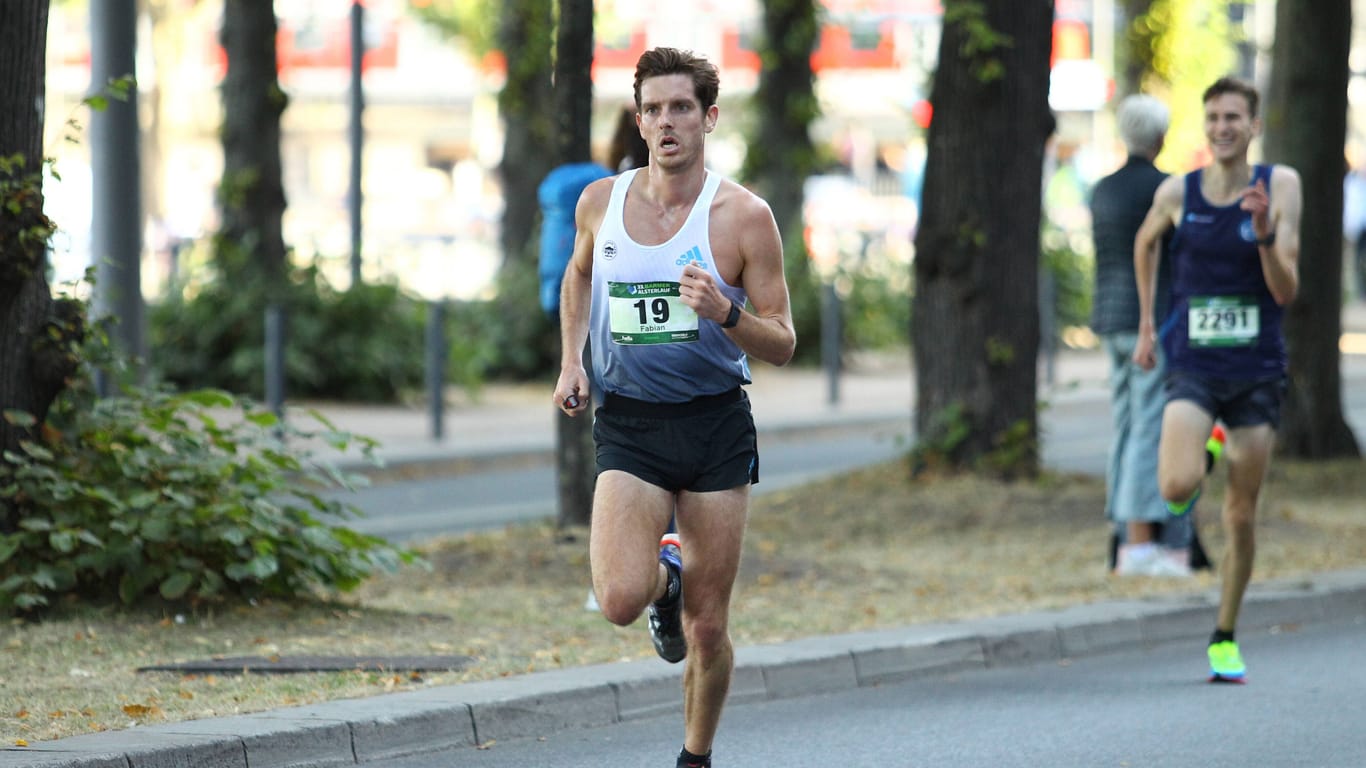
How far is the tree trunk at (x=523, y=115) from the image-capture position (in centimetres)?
2545

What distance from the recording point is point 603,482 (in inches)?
219

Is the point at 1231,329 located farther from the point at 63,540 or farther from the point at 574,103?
the point at 63,540

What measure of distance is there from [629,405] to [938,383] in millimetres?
7494

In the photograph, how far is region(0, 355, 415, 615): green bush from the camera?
8266 mm

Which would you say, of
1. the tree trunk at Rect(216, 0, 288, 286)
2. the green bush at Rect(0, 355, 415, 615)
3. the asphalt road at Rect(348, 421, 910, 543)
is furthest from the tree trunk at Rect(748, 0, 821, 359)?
the green bush at Rect(0, 355, 415, 615)

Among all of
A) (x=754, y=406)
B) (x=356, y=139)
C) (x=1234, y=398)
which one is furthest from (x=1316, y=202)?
(x=356, y=139)

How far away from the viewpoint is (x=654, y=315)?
5484 millimetres

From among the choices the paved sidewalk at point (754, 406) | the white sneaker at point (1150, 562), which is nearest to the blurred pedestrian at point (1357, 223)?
the paved sidewalk at point (754, 406)

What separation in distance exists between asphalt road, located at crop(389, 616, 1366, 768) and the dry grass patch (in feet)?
2.10

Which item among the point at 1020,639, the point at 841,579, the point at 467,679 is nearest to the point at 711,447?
the point at 467,679

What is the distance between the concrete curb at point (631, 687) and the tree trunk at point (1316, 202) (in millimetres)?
4328

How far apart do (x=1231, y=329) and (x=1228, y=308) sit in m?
0.08

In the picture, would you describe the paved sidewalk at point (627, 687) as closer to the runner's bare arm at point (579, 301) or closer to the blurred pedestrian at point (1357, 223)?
the runner's bare arm at point (579, 301)

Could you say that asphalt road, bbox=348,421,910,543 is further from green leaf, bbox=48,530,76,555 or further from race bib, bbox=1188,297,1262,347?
race bib, bbox=1188,297,1262,347
